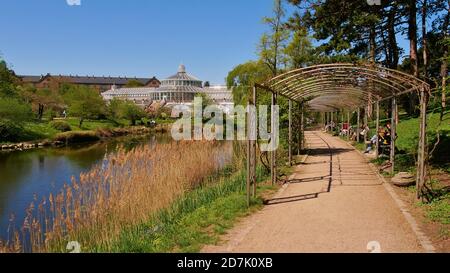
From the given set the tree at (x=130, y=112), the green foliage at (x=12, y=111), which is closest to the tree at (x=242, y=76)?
the tree at (x=130, y=112)

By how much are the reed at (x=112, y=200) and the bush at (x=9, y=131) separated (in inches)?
960

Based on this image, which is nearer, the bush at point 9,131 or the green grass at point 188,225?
the green grass at point 188,225

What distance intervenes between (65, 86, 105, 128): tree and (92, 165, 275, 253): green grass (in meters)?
36.6

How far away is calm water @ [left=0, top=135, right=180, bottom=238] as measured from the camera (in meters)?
11.1

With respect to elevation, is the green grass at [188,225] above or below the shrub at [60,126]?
below

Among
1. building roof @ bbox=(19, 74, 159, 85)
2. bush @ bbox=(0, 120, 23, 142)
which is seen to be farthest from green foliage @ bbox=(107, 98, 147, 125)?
building roof @ bbox=(19, 74, 159, 85)

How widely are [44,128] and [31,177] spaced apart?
71.7 ft

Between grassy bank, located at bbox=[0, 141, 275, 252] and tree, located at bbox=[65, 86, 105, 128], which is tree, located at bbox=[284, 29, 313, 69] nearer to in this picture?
grassy bank, located at bbox=[0, 141, 275, 252]

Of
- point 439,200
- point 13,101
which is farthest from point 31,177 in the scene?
point 13,101

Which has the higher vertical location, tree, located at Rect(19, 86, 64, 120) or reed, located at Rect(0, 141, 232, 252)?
tree, located at Rect(19, 86, 64, 120)

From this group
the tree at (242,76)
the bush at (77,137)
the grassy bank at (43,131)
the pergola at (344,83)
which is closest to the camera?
the pergola at (344,83)

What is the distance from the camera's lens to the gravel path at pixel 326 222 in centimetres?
509

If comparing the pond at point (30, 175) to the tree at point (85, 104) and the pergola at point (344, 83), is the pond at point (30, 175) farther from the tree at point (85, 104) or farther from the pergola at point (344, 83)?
the tree at point (85, 104)
